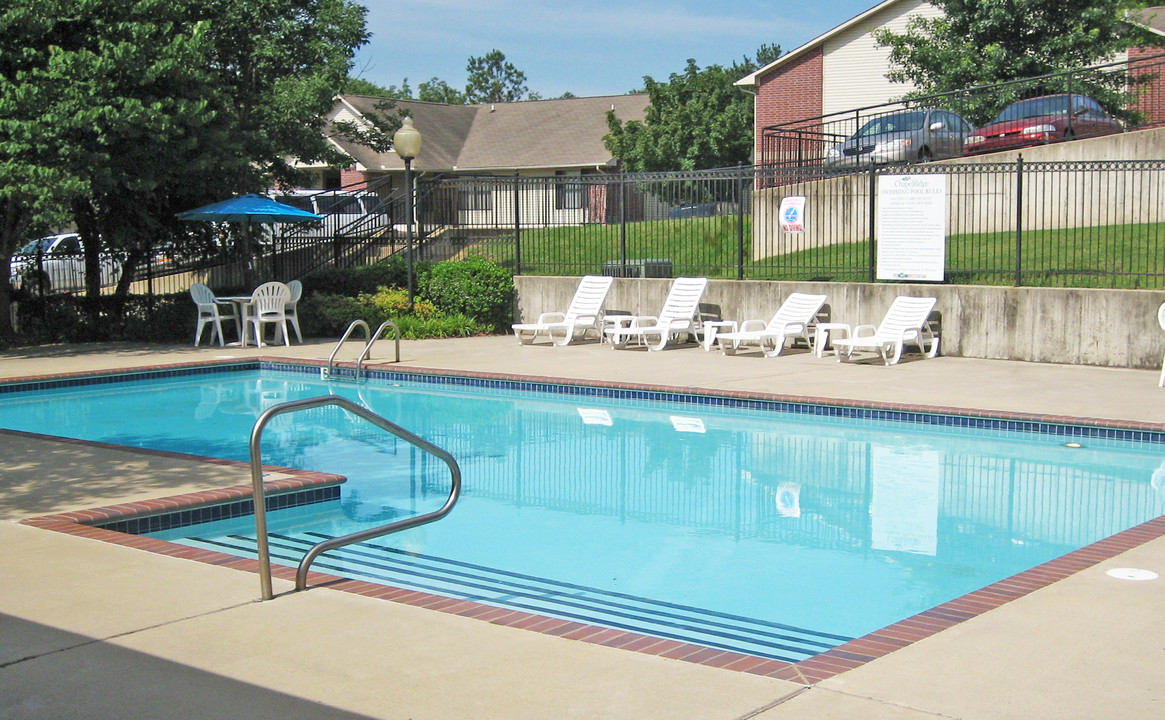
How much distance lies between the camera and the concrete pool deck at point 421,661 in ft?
12.5

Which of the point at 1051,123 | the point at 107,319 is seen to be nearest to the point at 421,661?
the point at 107,319

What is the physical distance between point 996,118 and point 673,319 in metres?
8.78

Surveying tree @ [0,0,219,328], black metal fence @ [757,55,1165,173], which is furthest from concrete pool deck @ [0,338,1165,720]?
black metal fence @ [757,55,1165,173]

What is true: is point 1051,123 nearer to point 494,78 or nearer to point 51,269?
point 51,269

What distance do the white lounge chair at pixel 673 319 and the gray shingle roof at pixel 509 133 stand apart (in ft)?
77.5

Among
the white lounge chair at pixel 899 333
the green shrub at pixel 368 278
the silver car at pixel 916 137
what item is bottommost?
the white lounge chair at pixel 899 333

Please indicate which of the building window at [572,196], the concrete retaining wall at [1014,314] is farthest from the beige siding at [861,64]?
the concrete retaining wall at [1014,314]

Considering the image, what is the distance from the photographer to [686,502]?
339 inches

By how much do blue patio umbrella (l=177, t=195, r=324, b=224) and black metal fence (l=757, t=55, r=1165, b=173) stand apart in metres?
8.79

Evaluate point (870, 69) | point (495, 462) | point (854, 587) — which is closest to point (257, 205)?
point (495, 462)

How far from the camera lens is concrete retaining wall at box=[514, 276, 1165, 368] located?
537 inches

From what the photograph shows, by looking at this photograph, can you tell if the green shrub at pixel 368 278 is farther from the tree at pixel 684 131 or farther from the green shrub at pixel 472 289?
the tree at pixel 684 131

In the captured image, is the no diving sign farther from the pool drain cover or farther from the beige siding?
the beige siding

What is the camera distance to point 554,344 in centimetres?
1802
